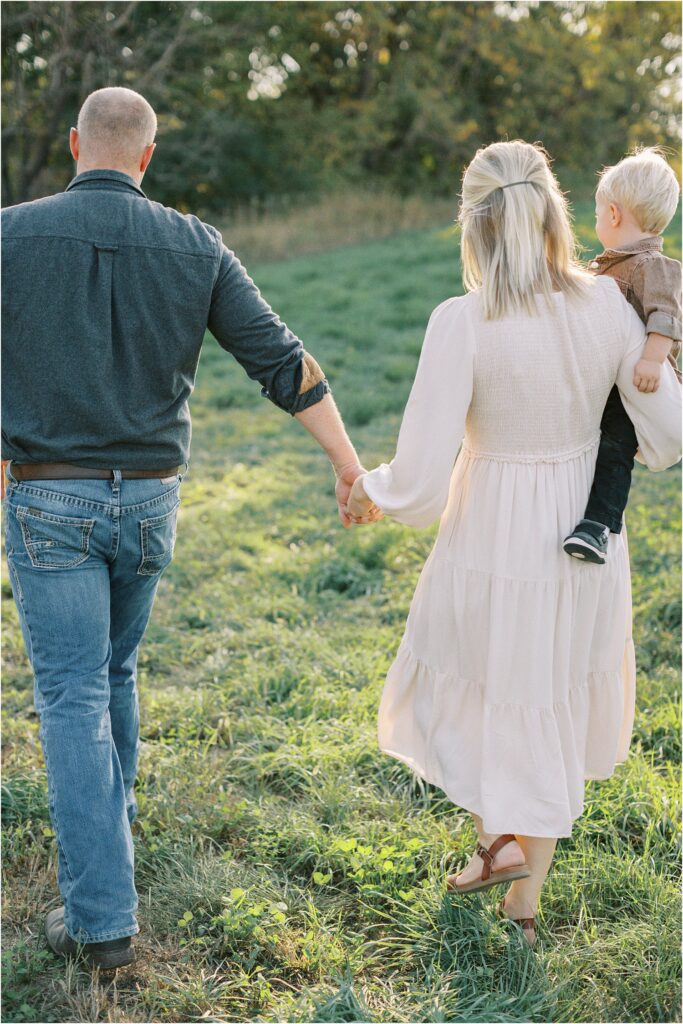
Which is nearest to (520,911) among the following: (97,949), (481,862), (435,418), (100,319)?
(481,862)

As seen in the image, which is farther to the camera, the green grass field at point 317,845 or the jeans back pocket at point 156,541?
the jeans back pocket at point 156,541

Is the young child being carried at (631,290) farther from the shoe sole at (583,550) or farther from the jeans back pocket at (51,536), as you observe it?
the jeans back pocket at (51,536)

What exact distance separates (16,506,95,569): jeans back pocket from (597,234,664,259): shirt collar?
1.68m

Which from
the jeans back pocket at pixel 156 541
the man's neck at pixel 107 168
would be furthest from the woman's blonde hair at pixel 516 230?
the jeans back pocket at pixel 156 541

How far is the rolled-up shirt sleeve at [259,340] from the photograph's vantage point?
2.74 m

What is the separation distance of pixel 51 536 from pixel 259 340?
0.84 metres

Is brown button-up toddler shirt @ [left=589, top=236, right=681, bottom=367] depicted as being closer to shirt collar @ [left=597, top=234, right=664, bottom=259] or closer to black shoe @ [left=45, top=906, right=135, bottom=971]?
shirt collar @ [left=597, top=234, right=664, bottom=259]

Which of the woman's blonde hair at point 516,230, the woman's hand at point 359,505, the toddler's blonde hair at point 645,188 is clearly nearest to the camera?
the woman's blonde hair at point 516,230

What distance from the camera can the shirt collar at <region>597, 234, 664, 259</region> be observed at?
9.02ft

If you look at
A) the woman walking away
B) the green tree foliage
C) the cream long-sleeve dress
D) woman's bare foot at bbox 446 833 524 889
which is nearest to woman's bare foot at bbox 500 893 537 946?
the woman walking away

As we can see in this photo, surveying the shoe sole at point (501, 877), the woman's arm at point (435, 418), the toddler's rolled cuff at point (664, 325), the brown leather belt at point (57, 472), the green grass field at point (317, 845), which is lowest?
the green grass field at point (317, 845)

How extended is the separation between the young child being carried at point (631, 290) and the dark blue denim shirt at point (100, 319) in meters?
1.14

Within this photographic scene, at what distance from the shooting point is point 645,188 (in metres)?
2.72

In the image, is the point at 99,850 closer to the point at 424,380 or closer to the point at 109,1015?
the point at 109,1015
